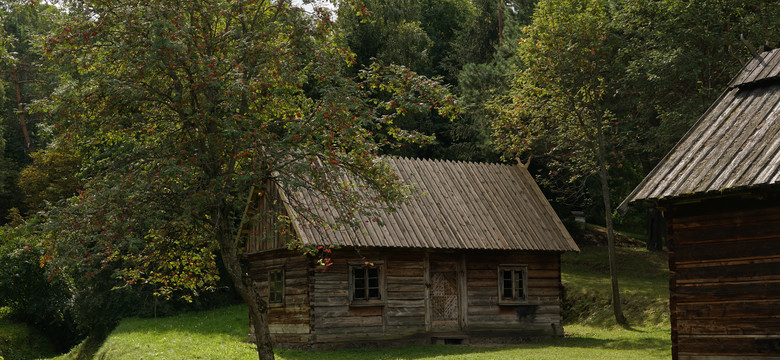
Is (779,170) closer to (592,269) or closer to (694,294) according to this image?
(694,294)

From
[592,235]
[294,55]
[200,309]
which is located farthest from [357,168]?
[592,235]

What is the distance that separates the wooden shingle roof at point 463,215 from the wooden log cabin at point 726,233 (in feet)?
32.6

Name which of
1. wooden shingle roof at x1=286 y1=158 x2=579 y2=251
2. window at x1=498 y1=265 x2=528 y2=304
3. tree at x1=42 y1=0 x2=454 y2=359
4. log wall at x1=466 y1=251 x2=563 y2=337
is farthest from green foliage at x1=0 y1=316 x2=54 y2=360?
window at x1=498 y1=265 x2=528 y2=304

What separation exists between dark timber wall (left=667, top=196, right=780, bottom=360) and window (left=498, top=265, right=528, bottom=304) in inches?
481

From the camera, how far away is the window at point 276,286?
2317 cm

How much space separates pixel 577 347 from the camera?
2183 centimetres

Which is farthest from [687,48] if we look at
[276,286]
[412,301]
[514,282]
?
[276,286]

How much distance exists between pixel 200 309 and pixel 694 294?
2615cm

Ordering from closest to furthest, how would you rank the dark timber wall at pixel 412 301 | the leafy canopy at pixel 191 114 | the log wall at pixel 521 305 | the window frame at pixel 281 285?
the leafy canopy at pixel 191 114 → the dark timber wall at pixel 412 301 → the window frame at pixel 281 285 → the log wall at pixel 521 305

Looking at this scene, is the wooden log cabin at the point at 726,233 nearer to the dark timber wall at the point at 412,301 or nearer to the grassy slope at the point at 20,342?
the dark timber wall at the point at 412,301

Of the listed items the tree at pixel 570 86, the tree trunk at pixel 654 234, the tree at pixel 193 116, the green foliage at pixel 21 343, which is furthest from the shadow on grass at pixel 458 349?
the green foliage at pixel 21 343

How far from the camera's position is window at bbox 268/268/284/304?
2317 cm

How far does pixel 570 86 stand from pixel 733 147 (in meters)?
16.5

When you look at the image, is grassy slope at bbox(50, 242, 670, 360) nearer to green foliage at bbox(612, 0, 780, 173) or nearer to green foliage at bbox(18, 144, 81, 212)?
green foliage at bbox(612, 0, 780, 173)
